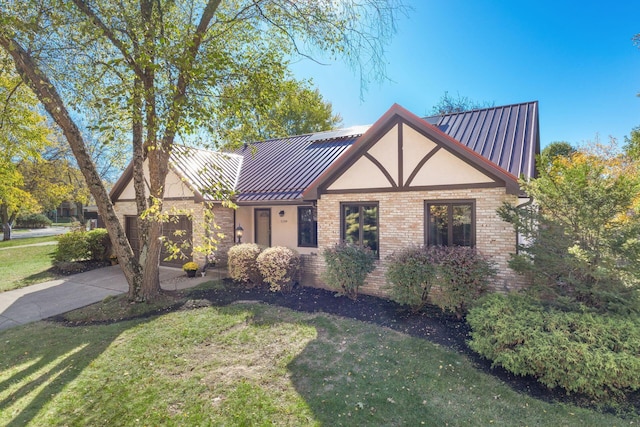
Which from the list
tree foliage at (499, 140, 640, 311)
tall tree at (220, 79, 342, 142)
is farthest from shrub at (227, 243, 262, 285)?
tree foliage at (499, 140, 640, 311)

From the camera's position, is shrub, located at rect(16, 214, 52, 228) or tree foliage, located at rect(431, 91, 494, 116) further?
shrub, located at rect(16, 214, 52, 228)

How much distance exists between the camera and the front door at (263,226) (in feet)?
41.5

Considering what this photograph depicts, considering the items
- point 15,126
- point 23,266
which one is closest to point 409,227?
point 15,126

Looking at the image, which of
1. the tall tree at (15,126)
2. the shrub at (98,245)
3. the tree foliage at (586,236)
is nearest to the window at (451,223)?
the tree foliage at (586,236)

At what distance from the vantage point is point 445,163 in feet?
25.6

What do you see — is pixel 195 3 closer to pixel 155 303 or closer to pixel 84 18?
pixel 84 18

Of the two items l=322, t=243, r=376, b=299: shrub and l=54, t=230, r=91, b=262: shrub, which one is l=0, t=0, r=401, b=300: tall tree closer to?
l=322, t=243, r=376, b=299: shrub

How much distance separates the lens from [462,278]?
6625 mm

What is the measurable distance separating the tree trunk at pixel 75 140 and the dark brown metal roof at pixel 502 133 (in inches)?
385

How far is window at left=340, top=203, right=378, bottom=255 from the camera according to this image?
8.93 meters

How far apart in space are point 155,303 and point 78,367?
3009mm

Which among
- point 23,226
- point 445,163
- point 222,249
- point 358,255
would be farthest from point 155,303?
point 23,226

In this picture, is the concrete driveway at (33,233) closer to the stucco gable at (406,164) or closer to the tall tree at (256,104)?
the tall tree at (256,104)

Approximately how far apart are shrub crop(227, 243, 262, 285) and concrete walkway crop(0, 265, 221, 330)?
1320 mm
